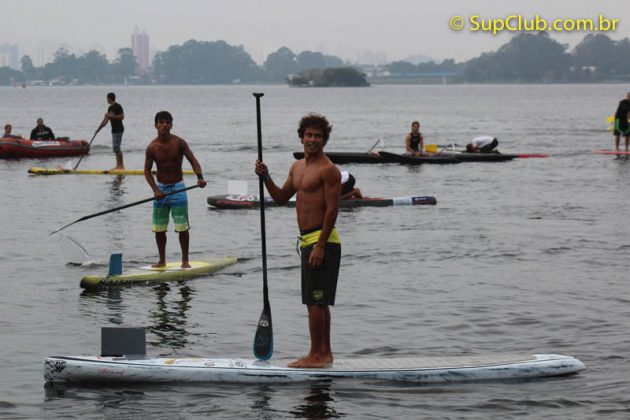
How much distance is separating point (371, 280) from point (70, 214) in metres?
9.84

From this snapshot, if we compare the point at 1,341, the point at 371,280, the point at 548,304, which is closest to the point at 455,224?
the point at 371,280

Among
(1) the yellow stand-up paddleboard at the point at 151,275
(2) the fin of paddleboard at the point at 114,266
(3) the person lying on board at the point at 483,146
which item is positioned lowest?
(1) the yellow stand-up paddleboard at the point at 151,275

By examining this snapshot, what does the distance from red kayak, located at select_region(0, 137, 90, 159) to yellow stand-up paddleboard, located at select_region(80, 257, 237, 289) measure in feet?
71.2

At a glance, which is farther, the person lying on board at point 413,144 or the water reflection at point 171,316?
the person lying on board at point 413,144

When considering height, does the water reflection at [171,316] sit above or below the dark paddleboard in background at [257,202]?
below

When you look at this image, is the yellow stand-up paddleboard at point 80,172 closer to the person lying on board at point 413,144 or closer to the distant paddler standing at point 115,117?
the distant paddler standing at point 115,117

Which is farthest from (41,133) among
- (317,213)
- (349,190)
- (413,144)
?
(317,213)

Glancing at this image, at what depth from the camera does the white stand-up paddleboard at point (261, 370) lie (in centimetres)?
951

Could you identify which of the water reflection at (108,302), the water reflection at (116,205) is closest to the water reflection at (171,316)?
the water reflection at (108,302)

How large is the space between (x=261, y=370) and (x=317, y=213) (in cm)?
145

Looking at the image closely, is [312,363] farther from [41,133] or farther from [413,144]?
[41,133]

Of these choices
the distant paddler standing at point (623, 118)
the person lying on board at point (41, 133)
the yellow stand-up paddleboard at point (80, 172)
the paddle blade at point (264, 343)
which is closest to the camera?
the paddle blade at point (264, 343)

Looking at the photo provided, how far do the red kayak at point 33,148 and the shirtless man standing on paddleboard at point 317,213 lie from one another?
2751 cm

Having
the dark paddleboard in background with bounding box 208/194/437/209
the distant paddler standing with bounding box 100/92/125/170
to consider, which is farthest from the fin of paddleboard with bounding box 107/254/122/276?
the distant paddler standing with bounding box 100/92/125/170
